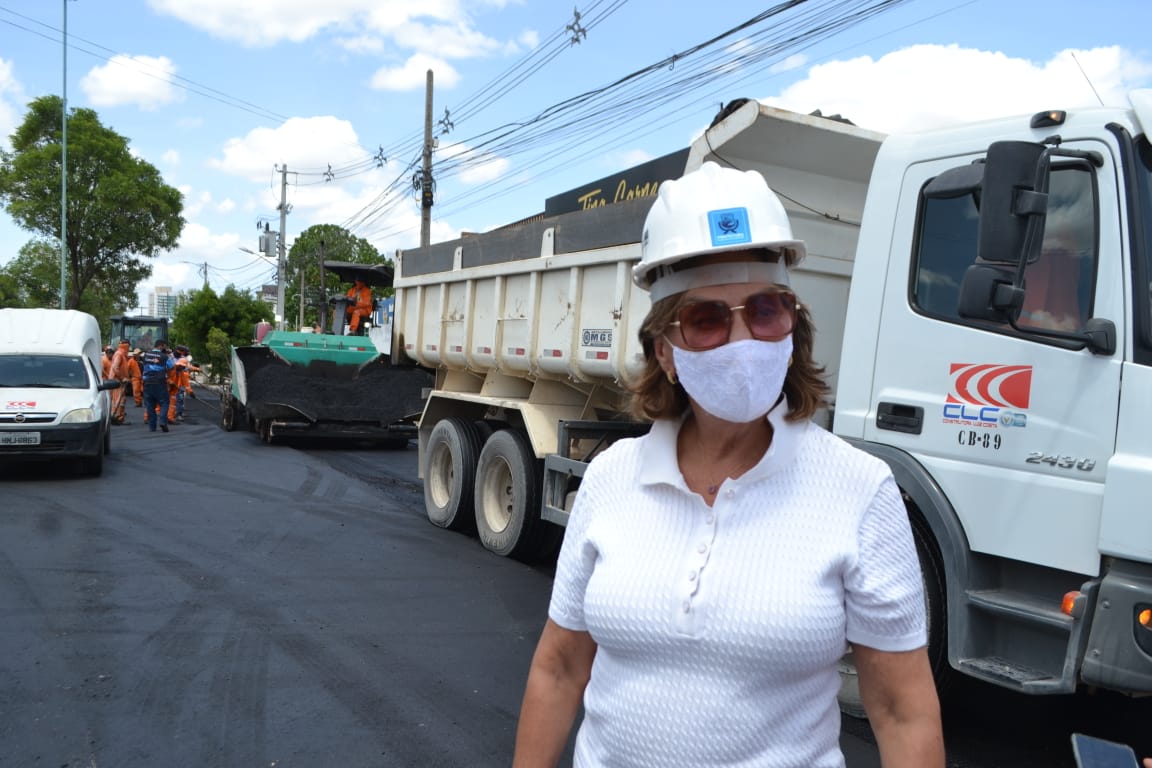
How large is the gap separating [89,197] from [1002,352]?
137 ft

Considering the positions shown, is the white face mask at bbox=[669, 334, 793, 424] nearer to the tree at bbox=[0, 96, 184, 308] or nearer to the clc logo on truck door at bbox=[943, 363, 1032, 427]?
the clc logo on truck door at bbox=[943, 363, 1032, 427]

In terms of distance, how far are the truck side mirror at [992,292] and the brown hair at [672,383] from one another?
1812 mm

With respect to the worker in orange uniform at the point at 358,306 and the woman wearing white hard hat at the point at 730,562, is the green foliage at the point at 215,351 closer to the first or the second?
the worker in orange uniform at the point at 358,306

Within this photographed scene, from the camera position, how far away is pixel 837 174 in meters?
5.43

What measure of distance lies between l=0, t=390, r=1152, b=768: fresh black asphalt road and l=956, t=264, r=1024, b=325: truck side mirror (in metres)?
1.97

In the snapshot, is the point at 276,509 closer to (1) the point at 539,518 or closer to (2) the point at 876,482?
(1) the point at 539,518

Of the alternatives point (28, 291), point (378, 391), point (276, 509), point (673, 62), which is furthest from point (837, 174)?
point (28, 291)

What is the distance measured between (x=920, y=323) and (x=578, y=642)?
2870 millimetres

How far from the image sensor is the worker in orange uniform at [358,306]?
18344 mm

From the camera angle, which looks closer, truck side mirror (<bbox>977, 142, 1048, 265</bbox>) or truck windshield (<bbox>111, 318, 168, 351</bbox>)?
truck side mirror (<bbox>977, 142, 1048, 265</bbox>)

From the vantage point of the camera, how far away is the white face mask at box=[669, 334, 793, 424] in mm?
1710

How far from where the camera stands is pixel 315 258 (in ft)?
224

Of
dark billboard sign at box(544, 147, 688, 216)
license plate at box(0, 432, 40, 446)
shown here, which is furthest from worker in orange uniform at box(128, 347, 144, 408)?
dark billboard sign at box(544, 147, 688, 216)

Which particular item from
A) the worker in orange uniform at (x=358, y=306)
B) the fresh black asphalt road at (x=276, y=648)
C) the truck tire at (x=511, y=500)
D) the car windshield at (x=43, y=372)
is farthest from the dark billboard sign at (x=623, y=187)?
the worker in orange uniform at (x=358, y=306)
